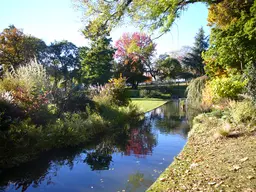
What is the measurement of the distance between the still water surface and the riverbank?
24.7 inches

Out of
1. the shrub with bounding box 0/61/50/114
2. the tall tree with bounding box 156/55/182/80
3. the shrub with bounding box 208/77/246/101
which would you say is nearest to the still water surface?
the shrub with bounding box 0/61/50/114

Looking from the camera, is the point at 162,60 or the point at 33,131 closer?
the point at 33,131

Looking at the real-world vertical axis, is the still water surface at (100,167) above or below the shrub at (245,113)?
below

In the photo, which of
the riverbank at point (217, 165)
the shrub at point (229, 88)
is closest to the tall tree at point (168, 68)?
the shrub at point (229, 88)

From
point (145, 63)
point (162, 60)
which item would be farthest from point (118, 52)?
point (162, 60)

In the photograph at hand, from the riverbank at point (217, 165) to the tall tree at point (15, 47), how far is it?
2766cm

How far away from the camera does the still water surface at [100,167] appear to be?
4.44 metres

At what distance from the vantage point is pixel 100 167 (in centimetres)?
548

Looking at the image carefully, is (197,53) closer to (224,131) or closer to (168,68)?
(168,68)

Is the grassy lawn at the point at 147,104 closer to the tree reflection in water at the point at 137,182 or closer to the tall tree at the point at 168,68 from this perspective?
the tree reflection in water at the point at 137,182

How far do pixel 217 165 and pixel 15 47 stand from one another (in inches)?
1190

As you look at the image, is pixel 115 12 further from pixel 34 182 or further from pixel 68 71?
pixel 68 71

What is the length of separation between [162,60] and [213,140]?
3117 centimetres

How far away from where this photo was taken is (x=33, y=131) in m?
6.10
